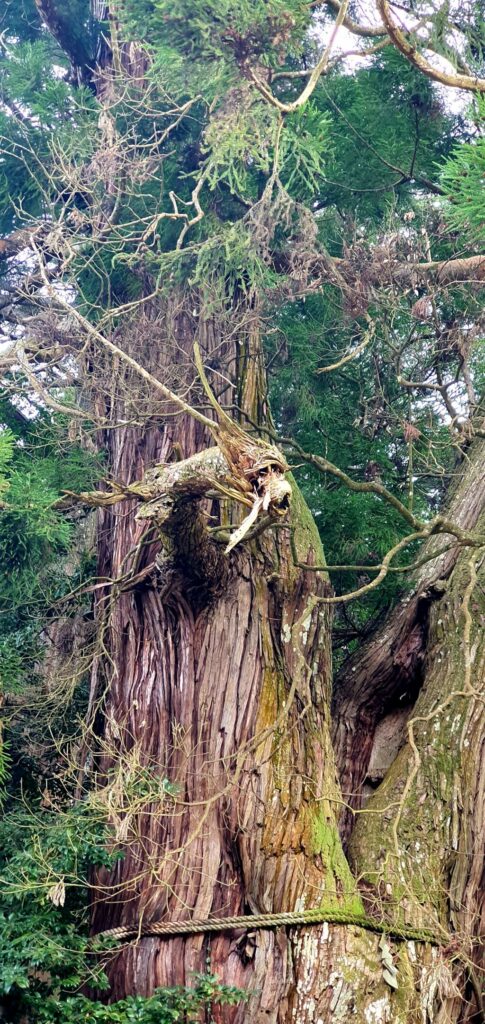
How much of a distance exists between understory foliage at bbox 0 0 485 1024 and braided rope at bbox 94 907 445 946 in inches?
8.6

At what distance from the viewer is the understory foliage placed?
4484 millimetres

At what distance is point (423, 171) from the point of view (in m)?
6.18

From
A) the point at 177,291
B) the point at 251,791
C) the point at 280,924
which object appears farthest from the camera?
the point at 177,291

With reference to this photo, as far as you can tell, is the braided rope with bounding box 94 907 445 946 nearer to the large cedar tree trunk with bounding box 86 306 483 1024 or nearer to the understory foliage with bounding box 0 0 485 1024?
the large cedar tree trunk with bounding box 86 306 483 1024

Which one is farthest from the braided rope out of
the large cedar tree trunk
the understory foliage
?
the understory foliage

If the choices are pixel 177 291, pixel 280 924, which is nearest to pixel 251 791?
pixel 280 924

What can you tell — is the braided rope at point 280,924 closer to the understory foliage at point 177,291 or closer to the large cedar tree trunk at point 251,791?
the large cedar tree trunk at point 251,791

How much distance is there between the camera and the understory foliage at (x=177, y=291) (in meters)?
4.48

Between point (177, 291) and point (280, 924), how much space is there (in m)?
3.47

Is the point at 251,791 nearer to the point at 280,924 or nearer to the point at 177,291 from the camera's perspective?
the point at 280,924

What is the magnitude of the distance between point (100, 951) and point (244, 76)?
3944 mm

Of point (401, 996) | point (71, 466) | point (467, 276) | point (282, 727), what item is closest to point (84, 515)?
point (71, 466)

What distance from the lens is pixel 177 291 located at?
5664mm

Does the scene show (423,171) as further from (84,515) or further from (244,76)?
(84,515)
